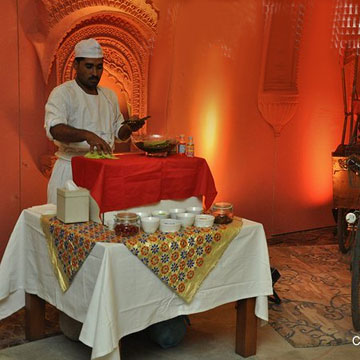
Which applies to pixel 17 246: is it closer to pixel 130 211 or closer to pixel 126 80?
pixel 130 211

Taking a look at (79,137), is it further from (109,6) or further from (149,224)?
(109,6)

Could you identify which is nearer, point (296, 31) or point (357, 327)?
point (357, 327)

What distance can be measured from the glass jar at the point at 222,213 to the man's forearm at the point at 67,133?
826mm

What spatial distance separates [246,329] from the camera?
337 centimetres

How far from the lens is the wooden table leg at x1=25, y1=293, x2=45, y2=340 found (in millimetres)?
3434

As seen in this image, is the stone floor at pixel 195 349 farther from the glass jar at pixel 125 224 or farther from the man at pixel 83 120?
the glass jar at pixel 125 224

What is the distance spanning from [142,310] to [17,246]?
3.05 feet

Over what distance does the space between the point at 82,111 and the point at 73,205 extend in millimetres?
858

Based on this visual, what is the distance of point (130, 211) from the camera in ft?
10.1

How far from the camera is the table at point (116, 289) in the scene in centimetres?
271

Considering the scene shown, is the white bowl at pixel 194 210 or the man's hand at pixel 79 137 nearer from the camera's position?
the man's hand at pixel 79 137

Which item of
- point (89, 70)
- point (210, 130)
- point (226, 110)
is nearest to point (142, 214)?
point (89, 70)

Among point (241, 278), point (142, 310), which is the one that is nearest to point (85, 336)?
point (142, 310)

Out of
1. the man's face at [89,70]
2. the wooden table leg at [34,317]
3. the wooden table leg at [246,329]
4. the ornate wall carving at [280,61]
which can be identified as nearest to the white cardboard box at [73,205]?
the wooden table leg at [34,317]
